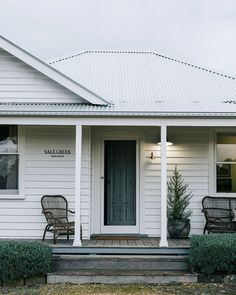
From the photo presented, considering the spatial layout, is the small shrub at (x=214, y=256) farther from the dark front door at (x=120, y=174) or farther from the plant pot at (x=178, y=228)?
the dark front door at (x=120, y=174)

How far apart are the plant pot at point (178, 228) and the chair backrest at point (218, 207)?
0.56 metres

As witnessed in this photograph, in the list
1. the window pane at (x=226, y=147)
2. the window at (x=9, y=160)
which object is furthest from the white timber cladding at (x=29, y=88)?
the window pane at (x=226, y=147)

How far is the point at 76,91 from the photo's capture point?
1075 centimetres

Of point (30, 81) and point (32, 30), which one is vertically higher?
point (32, 30)

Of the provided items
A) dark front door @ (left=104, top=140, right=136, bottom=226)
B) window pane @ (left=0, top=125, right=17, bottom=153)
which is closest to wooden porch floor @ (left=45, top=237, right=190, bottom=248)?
dark front door @ (left=104, top=140, right=136, bottom=226)

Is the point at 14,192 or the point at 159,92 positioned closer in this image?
the point at 14,192

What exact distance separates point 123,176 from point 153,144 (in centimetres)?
100

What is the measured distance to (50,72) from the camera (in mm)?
10820

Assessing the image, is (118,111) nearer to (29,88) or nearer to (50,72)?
(50,72)

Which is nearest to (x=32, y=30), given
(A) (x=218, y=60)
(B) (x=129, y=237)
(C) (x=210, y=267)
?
(A) (x=218, y=60)

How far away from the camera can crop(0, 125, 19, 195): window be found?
35.6 ft

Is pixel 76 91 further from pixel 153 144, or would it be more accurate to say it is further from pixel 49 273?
pixel 49 273

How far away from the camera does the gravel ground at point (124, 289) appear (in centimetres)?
811

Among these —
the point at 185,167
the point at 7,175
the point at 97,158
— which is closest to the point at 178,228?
the point at 185,167
